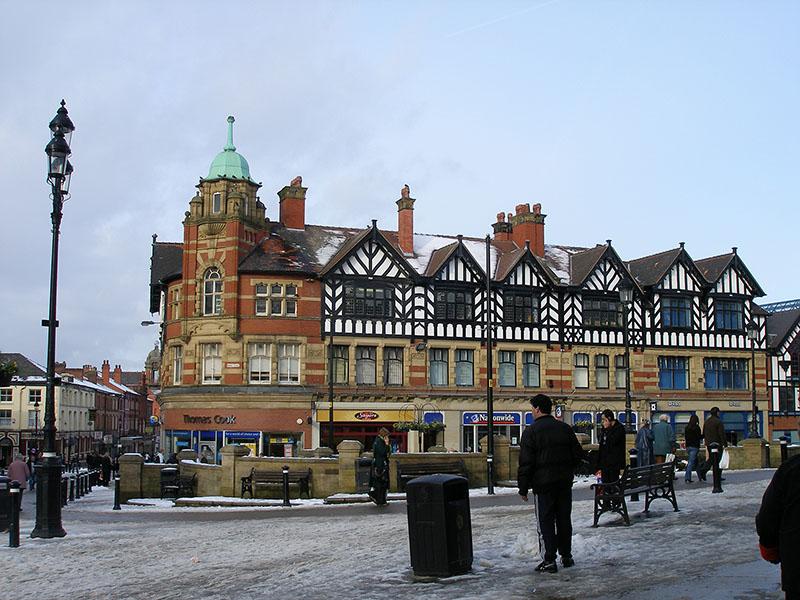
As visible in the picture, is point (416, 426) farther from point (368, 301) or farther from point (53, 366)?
point (53, 366)

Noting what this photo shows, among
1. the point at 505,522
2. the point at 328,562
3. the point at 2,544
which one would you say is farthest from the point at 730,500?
the point at 2,544

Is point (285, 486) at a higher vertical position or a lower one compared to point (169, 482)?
higher

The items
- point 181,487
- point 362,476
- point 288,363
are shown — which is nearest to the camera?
point 362,476

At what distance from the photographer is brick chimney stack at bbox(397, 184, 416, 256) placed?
144 feet

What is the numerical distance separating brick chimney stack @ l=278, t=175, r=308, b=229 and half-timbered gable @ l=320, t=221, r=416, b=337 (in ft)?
10.5

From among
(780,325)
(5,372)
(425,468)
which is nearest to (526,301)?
(780,325)

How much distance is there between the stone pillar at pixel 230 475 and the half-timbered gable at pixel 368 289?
13780mm

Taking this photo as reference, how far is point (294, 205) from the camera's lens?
142ft

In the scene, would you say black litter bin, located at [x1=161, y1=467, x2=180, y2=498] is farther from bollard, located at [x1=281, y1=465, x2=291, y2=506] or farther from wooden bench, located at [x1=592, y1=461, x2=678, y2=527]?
wooden bench, located at [x1=592, y1=461, x2=678, y2=527]

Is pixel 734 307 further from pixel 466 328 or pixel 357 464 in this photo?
pixel 357 464

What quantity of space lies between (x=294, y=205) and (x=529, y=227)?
1211cm

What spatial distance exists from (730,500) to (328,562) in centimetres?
881

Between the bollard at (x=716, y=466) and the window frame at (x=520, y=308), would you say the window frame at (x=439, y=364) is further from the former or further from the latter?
the bollard at (x=716, y=466)

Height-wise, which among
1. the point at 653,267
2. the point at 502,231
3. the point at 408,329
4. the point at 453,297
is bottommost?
the point at 408,329
